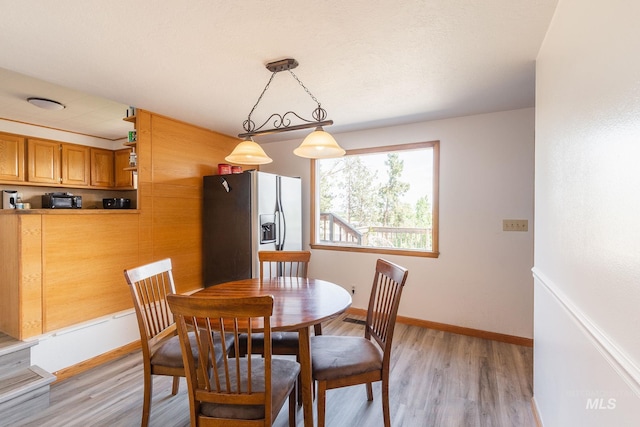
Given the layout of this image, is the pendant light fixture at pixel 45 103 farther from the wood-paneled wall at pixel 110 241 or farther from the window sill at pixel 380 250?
the window sill at pixel 380 250

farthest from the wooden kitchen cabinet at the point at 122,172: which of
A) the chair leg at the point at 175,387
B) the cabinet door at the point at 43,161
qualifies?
the chair leg at the point at 175,387

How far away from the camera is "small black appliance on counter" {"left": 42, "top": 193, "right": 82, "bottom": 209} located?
4089mm

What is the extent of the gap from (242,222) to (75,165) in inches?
121

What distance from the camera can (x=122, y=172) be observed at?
192 inches

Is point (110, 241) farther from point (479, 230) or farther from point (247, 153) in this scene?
point (479, 230)

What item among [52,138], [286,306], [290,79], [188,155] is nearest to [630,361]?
[286,306]

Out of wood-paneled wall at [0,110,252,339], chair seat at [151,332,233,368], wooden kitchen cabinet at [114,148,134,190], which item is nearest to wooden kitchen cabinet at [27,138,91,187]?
wooden kitchen cabinet at [114,148,134,190]

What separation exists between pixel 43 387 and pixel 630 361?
9.81 feet

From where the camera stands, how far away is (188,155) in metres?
3.47

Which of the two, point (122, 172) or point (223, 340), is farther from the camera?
point (122, 172)

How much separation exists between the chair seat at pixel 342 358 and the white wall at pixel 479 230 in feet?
5.79

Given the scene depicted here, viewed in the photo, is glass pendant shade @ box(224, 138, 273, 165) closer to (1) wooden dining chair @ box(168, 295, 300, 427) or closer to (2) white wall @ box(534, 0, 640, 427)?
(1) wooden dining chair @ box(168, 295, 300, 427)

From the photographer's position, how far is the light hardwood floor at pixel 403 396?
1875 mm

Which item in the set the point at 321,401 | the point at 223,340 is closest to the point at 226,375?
the point at 223,340
